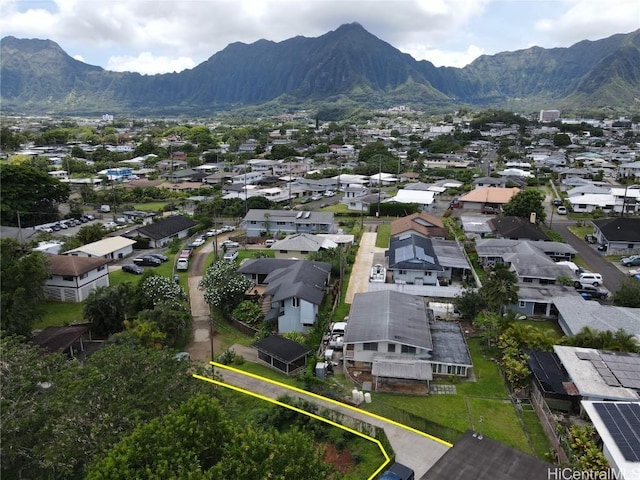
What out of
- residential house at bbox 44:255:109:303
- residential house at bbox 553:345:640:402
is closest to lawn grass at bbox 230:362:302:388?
residential house at bbox 553:345:640:402

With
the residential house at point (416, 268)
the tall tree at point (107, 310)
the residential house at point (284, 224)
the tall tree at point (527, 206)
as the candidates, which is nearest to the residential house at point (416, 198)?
the tall tree at point (527, 206)

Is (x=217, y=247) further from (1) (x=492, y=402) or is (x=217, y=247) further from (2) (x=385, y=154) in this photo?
(2) (x=385, y=154)

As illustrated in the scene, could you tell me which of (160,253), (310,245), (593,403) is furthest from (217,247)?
(593,403)

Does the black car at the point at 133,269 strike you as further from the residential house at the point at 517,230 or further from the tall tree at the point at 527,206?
the tall tree at the point at 527,206

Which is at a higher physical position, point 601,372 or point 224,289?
point 224,289

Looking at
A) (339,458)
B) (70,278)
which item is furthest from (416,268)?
Answer: (70,278)

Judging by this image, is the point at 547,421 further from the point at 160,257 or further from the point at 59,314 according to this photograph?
the point at 160,257
